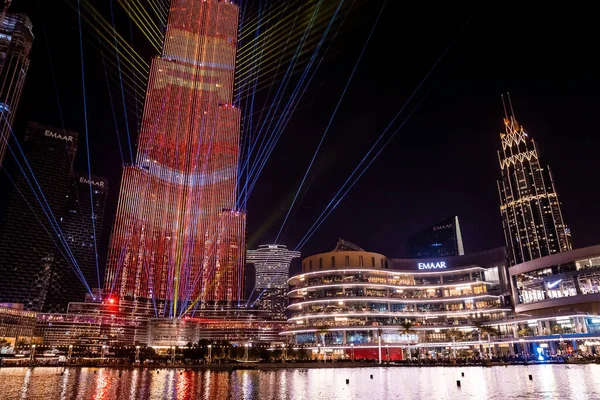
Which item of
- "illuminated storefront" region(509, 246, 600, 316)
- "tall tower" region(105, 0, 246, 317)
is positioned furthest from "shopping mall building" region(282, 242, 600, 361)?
"tall tower" region(105, 0, 246, 317)

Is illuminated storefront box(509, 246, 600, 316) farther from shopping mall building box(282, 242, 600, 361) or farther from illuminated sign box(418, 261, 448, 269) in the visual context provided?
illuminated sign box(418, 261, 448, 269)

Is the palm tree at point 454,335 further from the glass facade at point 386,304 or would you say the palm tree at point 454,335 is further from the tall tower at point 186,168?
the tall tower at point 186,168

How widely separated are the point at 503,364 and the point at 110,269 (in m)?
165

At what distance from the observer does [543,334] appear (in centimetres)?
9775

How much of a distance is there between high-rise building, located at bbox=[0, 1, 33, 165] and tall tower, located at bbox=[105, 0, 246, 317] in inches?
1508

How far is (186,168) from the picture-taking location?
554ft

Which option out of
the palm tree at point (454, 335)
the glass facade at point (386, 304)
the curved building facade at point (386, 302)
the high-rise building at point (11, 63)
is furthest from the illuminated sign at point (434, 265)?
the high-rise building at point (11, 63)

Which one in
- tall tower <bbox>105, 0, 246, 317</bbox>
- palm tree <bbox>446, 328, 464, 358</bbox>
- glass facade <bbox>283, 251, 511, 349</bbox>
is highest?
tall tower <bbox>105, 0, 246, 317</bbox>

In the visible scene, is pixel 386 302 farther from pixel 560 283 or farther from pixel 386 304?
pixel 560 283

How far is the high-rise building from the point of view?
12812 centimetres

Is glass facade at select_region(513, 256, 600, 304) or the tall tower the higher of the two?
the tall tower

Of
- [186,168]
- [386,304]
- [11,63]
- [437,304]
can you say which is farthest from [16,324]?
[437,304]

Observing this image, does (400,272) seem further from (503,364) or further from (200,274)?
(200,274)

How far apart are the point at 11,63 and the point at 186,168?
2554 inches
